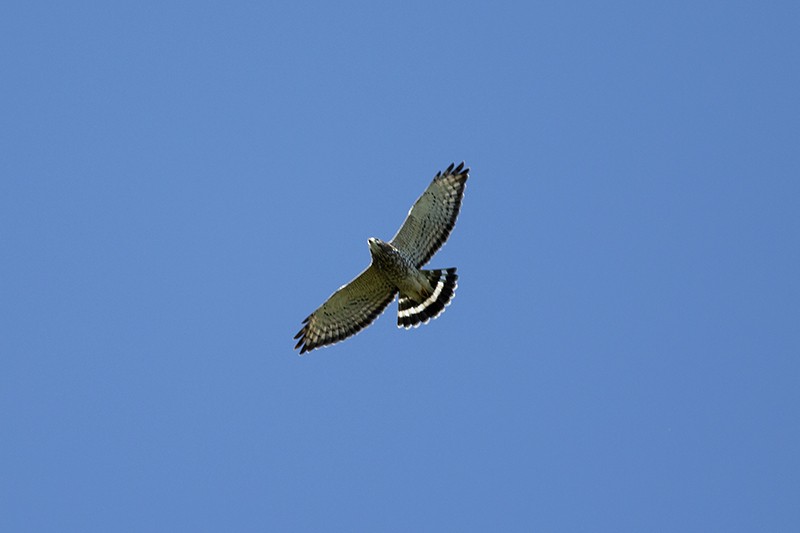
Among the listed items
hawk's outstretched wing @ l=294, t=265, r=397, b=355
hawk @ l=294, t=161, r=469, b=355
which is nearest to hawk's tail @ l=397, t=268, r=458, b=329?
hawk @ l=294, t=161, r=469, b=355

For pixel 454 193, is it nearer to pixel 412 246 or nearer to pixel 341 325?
pixel 412 246

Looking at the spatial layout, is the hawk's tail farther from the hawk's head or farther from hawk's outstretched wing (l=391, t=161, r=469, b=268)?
the hawk's head

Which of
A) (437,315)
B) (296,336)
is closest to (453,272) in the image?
(437,315)

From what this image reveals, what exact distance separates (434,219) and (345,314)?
6.38 feet

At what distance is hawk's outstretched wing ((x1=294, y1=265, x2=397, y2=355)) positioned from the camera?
20.4m

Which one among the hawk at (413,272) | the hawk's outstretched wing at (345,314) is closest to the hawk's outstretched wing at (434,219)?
the hawk at (413,272)

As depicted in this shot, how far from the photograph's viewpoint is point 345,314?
20641mm

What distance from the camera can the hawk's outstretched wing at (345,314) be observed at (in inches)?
802

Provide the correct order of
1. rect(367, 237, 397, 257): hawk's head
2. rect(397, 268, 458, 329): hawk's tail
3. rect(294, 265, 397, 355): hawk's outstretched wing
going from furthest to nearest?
rect(294, 265, 397, 355): hawk's outstretched wing < rect(397, 268, 458, 329): hawk's tail < rect(367, 237, 397, 257): hawk's head

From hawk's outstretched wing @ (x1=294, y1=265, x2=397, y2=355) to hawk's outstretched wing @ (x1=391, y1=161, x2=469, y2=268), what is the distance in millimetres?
644

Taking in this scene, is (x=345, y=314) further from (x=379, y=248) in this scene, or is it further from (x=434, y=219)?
(x=434, y=219)

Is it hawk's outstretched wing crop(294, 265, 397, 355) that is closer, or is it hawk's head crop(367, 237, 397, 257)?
hawk's head crop(367, 237, 397, 257)

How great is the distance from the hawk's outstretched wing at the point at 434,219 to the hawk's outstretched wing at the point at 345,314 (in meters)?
0.64

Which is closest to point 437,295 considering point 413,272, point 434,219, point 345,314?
point 413,272
